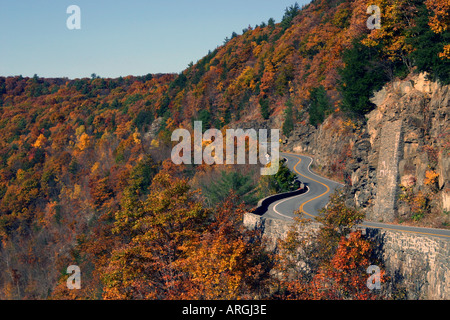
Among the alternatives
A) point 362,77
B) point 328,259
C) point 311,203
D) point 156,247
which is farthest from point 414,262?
point 362,77

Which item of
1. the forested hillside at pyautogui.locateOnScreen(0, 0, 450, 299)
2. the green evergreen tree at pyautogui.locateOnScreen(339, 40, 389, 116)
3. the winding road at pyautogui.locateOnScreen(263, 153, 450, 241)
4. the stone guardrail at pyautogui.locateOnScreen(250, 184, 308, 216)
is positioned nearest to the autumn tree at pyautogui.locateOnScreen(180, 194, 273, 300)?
the forested hillside at pyautogui.locateOnScreen(0, 0, 450, 299)

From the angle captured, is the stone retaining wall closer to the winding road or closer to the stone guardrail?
the winding road

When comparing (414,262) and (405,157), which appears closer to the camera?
(414,262)

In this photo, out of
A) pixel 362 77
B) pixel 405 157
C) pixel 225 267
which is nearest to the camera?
pixel 225 267

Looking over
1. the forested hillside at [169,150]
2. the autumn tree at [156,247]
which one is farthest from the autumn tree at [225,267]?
the autumn tree at [156,247]

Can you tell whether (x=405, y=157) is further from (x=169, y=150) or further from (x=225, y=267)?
(x=169, y=150)

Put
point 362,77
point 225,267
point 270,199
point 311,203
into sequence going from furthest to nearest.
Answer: point 270,199
point 311,203
point 362,77
point 225,267

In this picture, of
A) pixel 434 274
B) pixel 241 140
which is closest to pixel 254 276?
pixel 434 274
